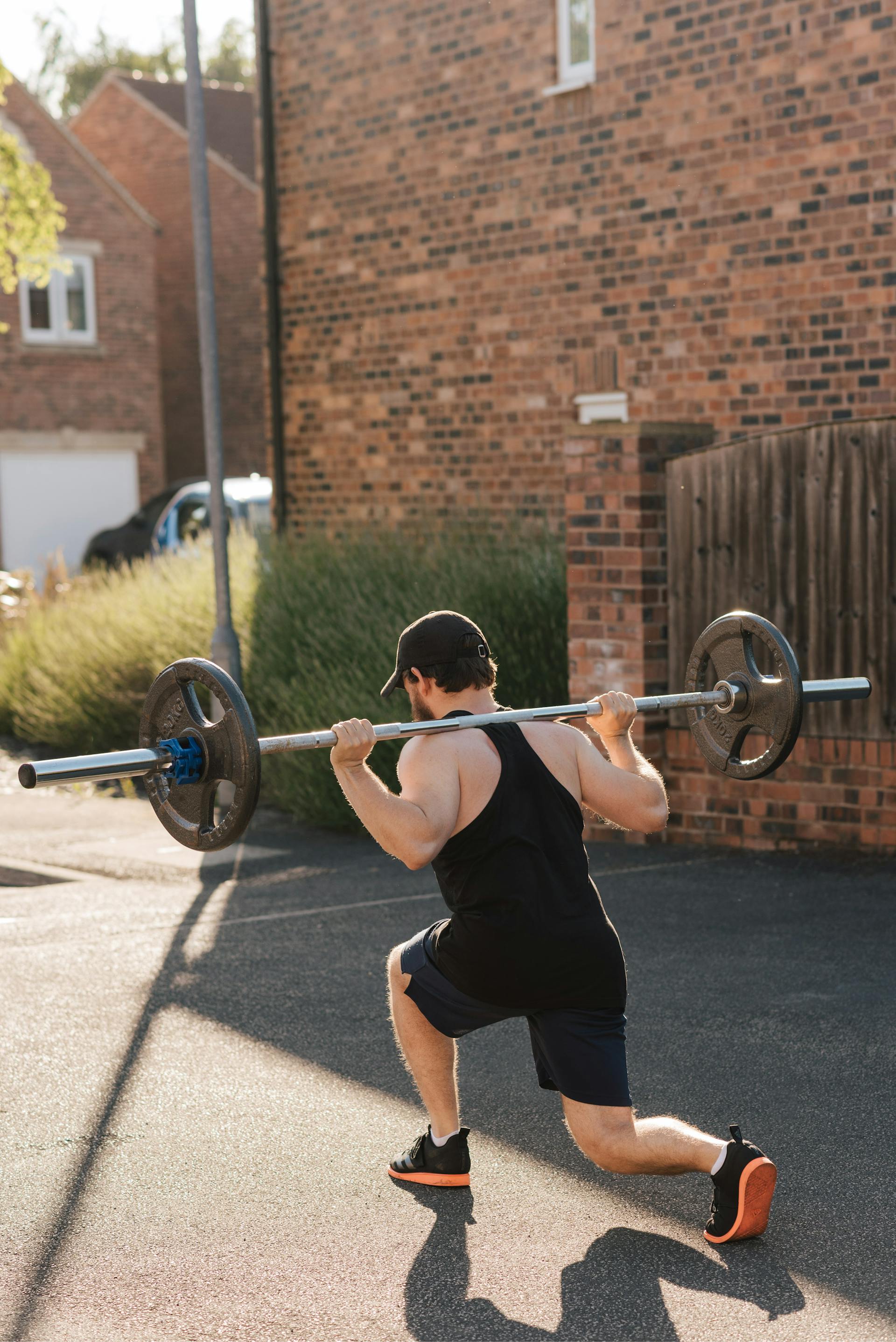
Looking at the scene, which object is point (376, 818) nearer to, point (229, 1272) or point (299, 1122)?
point (229, 1272)

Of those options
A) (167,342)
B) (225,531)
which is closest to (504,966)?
(225,531)

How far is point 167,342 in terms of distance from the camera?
3284cm

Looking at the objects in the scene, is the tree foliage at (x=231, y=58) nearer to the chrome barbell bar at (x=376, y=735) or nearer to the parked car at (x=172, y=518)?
the parked car at (x=172, y=518)

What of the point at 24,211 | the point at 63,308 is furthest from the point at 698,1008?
the point at 63,308

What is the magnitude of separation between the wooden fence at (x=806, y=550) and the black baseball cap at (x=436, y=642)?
466cm

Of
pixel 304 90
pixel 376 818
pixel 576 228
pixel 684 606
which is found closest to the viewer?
pixel 376 818

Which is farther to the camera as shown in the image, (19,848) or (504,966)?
(19,848)

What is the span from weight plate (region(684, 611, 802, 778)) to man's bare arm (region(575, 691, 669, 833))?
0.42m

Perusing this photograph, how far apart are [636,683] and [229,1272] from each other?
570cm

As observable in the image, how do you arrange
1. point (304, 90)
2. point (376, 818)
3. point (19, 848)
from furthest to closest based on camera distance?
1. point (304, 90)
2. point (19, 848)
3. point (376, 818)

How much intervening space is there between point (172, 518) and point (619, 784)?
17624 millimetres

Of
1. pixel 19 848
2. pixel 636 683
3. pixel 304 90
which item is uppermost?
pixel 304 90

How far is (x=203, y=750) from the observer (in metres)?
4.03

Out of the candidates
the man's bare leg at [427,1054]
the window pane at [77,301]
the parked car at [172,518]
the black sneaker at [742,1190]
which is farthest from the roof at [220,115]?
the black sneaker at [742,1190]
